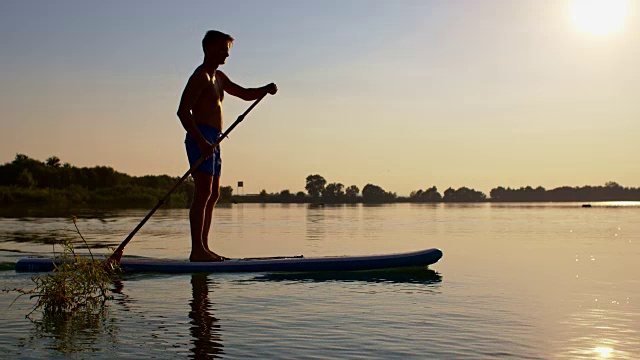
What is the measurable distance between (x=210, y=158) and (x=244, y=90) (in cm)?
142

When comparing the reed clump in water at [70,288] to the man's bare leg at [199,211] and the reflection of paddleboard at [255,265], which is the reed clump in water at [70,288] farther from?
the man's bare leg at [199,211]

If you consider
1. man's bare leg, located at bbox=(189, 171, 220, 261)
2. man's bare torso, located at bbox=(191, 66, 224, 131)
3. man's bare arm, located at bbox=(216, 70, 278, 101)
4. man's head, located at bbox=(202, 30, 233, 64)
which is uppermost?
man's head, located at bbox=(202, 30, 233, 64)

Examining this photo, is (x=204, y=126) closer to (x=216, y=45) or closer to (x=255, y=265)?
(x=216, y=45)

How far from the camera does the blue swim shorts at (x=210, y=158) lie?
10.3 meters

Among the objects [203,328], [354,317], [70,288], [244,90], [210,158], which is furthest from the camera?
[244,90]

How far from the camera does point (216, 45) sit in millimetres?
10641

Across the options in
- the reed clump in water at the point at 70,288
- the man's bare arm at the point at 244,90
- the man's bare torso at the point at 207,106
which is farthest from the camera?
the man's bare arm at the point at 244,90

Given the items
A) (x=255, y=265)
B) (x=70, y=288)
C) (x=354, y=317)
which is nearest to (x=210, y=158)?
(x=255, y=265)

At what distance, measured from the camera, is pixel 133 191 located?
8119 cm

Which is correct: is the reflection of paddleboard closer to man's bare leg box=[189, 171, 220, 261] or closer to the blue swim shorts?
man's bare leg box=[189, 171, 220, 261]

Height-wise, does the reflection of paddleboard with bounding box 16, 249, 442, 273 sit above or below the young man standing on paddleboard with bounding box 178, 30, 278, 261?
below

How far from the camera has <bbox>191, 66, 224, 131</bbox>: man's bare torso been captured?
10.5m

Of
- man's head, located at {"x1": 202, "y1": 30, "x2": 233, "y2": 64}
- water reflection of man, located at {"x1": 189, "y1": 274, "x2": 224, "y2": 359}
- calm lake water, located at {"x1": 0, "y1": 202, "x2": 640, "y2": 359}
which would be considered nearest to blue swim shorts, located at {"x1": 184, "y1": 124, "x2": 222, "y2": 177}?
man's head, located at {"x1": 202, "y1": 30, "x2": 233, "y2": 64}

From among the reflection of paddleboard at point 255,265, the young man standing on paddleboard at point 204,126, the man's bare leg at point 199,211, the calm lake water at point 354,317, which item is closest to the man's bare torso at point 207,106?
the young man standing on paddleboard at point 204,126
